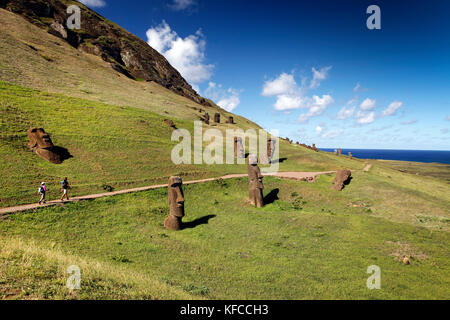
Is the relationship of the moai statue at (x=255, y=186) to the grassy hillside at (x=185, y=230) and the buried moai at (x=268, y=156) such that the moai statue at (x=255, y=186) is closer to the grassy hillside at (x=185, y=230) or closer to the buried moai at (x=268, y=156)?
the grassy hillside at (x=185, y=230)

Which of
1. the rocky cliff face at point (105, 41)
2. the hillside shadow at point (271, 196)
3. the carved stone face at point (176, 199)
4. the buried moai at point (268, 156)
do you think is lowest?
the hillside shadow at point (271, 196)

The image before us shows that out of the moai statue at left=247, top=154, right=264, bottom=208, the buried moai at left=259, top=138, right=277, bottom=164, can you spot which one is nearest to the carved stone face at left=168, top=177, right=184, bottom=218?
the moai statue at left=247, top=154, right=264, bottom=208

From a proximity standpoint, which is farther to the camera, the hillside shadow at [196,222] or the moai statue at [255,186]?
the moai statue at [255,186]

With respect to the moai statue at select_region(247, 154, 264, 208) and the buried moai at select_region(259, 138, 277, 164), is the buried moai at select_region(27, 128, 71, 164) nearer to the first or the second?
the moai statue at select_region(247, 154, 264, 208)

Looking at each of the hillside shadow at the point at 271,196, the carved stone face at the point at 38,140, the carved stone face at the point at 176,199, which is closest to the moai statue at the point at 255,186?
the hillside shadow at the point at 271,196

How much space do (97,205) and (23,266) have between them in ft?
42.0

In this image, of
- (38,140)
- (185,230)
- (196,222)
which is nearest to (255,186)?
(196,222)

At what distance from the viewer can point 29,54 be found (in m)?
56.6

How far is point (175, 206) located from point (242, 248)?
6697 mm

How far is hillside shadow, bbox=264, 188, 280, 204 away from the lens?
28267 millimetres

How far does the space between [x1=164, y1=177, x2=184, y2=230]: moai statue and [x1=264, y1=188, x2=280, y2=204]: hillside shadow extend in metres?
12.2

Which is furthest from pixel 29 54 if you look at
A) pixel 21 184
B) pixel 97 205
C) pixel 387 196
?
pixel 387 196

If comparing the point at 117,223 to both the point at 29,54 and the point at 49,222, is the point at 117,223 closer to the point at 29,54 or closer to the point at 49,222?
the point at 49,222

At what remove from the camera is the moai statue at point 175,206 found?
63.5 ft
